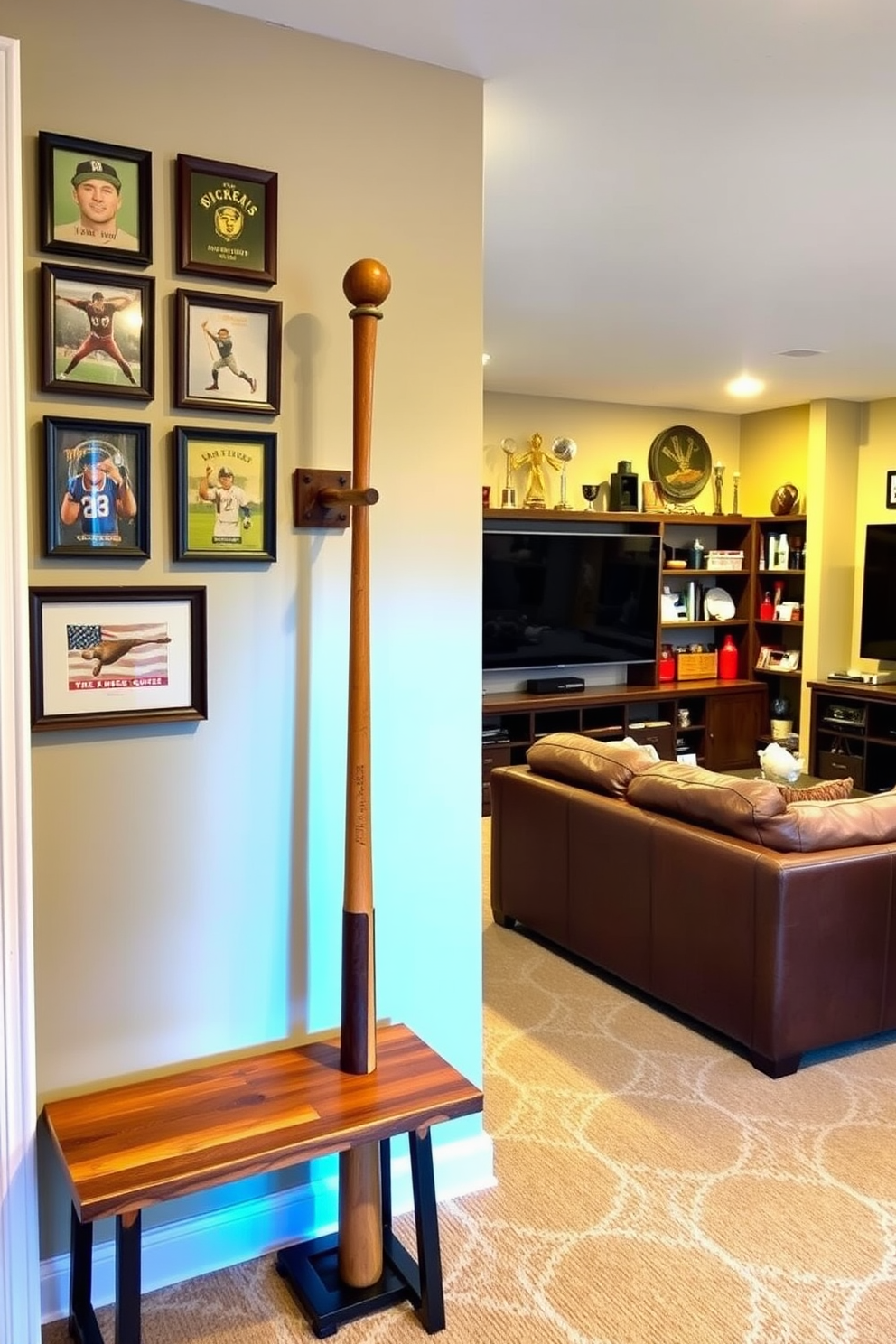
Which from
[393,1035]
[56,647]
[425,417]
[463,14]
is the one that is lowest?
[393,1035]

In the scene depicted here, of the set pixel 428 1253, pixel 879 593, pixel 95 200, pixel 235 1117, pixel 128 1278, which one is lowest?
pixel 428 1253

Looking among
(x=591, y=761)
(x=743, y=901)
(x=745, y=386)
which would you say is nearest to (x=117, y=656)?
(x=743, y=901)

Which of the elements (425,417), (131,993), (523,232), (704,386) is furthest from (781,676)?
(131,993)

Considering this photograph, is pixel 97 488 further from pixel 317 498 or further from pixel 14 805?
pixel 14 805

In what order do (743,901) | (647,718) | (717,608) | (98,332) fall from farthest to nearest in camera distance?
(717,608) → (647,718) → (743,901) → (98,332)

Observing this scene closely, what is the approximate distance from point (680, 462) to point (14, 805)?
19.8 feet

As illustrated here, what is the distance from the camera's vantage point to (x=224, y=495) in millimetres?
2043

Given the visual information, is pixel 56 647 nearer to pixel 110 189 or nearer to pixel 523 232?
pixel 110 189

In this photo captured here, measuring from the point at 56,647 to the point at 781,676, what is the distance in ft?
19.8

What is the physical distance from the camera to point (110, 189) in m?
1.90

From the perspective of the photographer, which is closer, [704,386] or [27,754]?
[27,754]

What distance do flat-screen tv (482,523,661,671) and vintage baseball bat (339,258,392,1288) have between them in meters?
4.05

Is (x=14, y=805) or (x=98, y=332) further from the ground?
(x=98, y=332)

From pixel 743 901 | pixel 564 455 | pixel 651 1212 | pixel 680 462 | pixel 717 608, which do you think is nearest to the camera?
pixel 651 1212
